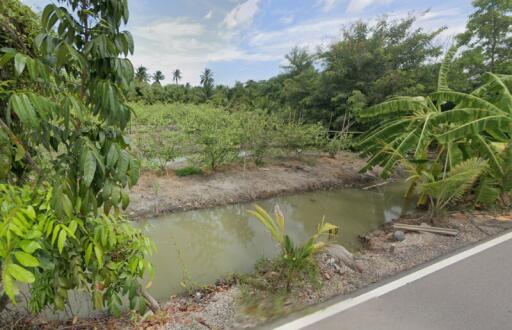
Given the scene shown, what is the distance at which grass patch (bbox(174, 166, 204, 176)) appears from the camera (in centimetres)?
730

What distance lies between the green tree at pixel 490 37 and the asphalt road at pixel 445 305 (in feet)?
43.9

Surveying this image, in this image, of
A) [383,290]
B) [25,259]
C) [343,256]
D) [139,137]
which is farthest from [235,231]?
[139,137]

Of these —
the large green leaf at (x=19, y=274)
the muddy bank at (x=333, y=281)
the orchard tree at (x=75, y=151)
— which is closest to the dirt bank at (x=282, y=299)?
the muddy bank at (x=333, y=281)

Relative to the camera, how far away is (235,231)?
5.21 m

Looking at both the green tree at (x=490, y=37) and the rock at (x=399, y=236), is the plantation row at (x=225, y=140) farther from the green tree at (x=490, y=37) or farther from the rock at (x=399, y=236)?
the green tree at (x=490, y=37)

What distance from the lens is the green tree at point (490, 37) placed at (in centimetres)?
1179

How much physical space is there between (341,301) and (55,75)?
2931mm

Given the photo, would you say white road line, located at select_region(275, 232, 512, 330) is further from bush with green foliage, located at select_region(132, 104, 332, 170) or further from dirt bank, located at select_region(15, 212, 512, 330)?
bush with green foliage, located at select_region(132, 104, 332, 170)

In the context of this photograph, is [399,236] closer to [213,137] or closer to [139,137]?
[213,137]

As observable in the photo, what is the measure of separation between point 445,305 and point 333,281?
1021 millimetres

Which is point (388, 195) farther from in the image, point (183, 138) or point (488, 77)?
point (183, 138)

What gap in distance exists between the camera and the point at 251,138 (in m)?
8.15

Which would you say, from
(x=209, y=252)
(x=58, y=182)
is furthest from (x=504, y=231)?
(x=58, y=182)

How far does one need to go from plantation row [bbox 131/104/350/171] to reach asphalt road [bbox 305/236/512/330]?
557 centimetres
